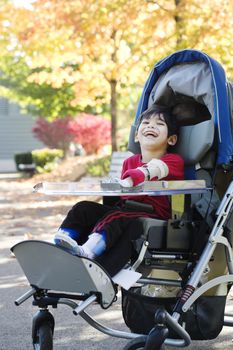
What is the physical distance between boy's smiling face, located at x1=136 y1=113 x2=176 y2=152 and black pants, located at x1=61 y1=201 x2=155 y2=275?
489 millimetres

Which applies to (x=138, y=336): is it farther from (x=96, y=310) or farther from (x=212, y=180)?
(x=96, y=310)

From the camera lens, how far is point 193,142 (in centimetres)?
396

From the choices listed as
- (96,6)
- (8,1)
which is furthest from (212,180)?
(8,1)

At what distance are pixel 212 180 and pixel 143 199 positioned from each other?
16.0 inches

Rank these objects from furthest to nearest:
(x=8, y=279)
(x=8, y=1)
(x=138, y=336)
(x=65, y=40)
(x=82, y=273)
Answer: (x=8, y=1) → (x=65, y=40) → (x=8, y=279) → (x=138, y=336) → (x=82, y=273)

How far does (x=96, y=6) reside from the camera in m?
10.3

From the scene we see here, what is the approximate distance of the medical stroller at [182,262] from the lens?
3176 mm

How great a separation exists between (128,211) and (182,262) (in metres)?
0.41

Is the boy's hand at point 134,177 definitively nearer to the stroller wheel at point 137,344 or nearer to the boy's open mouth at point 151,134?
the boy's open mouth at point 151,134

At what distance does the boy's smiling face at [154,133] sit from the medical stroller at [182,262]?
191 mm

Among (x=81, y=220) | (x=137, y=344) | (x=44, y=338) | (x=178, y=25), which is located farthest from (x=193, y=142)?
(x=178, y=25)

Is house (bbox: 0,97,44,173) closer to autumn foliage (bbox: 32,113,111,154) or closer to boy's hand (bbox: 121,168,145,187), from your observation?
autumn foliage (bbox: 32,113,111,154)

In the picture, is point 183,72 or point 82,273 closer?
point 82,273

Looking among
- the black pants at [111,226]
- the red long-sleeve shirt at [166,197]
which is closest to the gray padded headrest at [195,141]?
the red long-sleeve shirt at [166,197]
